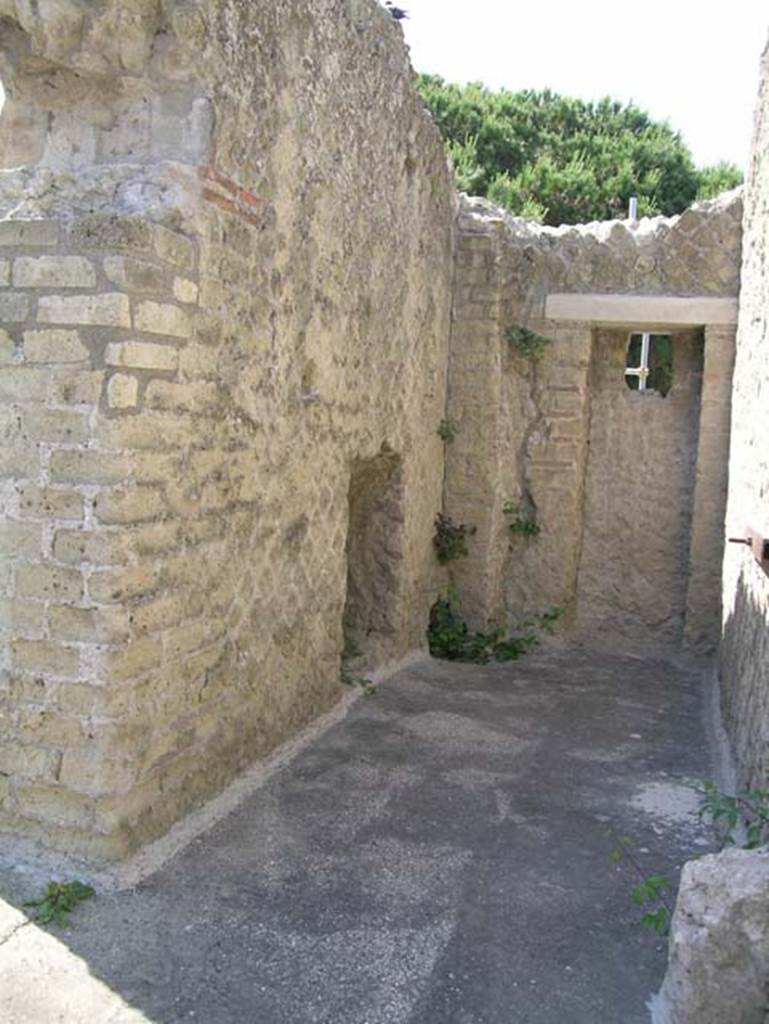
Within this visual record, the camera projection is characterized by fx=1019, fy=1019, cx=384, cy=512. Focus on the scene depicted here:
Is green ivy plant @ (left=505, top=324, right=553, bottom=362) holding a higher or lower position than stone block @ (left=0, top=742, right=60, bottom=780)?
higher

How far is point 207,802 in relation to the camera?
3.96 m

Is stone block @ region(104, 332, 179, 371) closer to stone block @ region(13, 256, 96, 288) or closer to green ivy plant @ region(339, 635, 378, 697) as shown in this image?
stone block @ region(13, 256, 96, 288)

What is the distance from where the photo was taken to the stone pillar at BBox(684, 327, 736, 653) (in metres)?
7.19

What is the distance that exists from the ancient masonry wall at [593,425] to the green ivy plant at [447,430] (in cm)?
6

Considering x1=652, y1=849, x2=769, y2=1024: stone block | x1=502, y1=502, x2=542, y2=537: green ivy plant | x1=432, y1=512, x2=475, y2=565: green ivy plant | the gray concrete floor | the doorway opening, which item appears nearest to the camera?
x1=652, y1=849, x2=769, y2=1024: stone block

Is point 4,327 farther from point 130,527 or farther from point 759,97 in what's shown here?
point 759,97

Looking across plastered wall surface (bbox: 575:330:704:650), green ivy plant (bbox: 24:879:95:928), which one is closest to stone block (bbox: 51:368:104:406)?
green ivy plant (bbox: 24:879:95:928)

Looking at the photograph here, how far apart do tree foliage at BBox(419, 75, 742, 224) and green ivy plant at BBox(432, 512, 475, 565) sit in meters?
10.8

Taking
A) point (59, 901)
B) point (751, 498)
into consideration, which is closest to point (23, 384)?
point (59, 901)

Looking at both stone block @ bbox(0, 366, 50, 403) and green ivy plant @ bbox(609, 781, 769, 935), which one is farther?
stone block @ bbox(0, 366, 50, 403)

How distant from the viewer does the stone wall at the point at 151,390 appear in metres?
3.30

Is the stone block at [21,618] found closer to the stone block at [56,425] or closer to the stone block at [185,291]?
the stone block at [56,425]

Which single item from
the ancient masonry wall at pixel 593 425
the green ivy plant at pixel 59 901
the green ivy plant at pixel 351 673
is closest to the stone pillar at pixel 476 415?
the ancient masonry wall at pixel 593 425

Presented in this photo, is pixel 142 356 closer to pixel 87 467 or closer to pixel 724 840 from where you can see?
pixel 87 467
